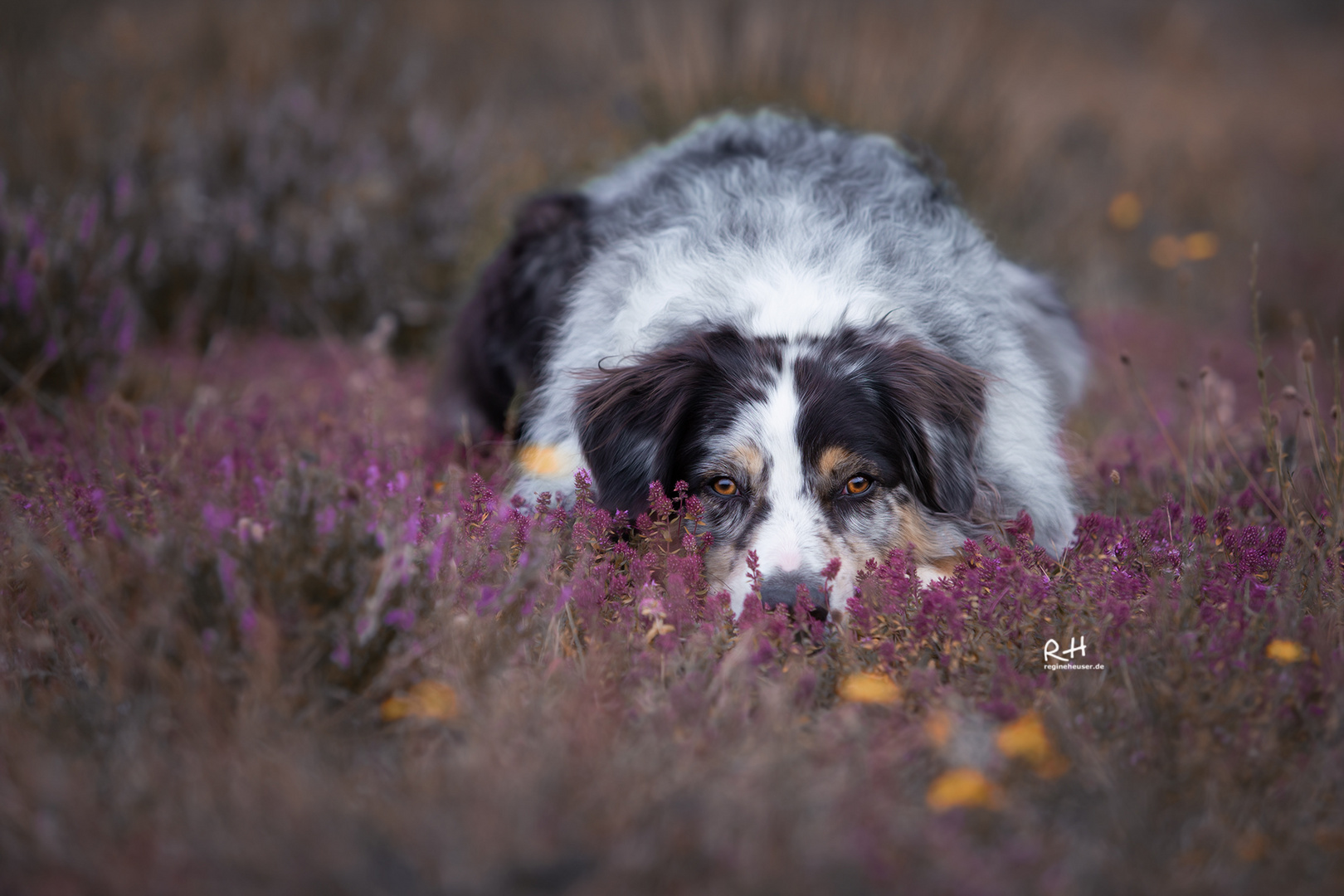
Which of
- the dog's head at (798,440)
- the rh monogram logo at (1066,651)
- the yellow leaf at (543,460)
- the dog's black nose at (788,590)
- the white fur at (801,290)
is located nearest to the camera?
the rh monogram logo at (1066,651)

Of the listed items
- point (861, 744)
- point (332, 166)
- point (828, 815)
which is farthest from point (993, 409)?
point (332, 166)

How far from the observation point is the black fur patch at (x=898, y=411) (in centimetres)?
305

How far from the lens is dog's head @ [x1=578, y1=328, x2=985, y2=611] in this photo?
Answer: 298 cm

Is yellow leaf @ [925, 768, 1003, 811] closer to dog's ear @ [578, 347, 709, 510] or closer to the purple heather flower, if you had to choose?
the purple heather flower

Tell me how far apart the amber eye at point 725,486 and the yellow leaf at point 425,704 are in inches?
46.2

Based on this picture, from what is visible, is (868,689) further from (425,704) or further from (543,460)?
(543,460)

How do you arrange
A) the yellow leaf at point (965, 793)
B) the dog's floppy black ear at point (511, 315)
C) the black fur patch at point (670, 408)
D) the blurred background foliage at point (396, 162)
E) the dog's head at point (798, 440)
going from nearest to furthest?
1. the yellow leaf at point (965, 793)
2. the dog's head at point (798, 440)
3. the black fur patch at point (670, 408)
4. the dog's floppy black ear at point (511, 315)
5. the blurred background foliage at point (396, 162)

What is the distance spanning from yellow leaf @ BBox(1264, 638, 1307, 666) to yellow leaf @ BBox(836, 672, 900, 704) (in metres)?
0.82

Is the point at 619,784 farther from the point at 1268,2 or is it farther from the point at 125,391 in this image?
the point at 1268,2

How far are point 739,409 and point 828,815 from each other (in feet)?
5.02

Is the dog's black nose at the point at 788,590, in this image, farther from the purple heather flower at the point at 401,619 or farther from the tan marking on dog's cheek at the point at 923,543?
the purple heather flower at the point at 401,619

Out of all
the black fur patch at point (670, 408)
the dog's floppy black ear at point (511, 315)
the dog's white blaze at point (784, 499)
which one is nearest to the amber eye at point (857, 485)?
the dog's white blaze at point (784, 499)

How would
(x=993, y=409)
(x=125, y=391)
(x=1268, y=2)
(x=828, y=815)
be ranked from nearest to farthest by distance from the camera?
(x=828, y=815) → (x=993, y=409) → (x=125, y=391) → (x=1268, y=2)

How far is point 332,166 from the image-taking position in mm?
6301
